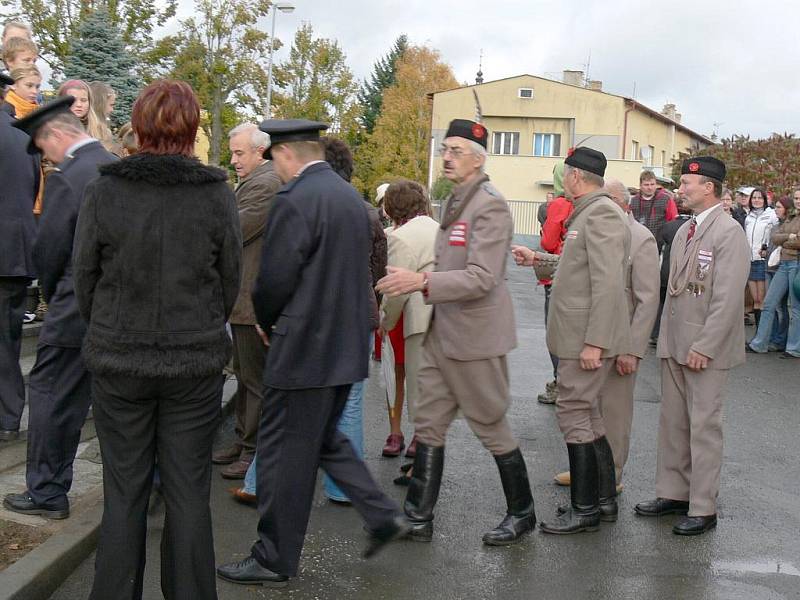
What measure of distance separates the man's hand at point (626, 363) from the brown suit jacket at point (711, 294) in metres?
0.21

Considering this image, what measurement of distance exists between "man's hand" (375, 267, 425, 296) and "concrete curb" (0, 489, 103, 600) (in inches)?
75.8

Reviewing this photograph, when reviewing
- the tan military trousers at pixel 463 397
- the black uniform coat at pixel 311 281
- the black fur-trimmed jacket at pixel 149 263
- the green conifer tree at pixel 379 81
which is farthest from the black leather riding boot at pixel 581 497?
the green conifer tree at pixel 379 81

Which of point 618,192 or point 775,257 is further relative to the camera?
point 775,257

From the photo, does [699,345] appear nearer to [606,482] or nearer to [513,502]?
[606,482]

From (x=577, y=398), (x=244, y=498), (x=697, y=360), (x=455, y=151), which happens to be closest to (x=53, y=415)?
(x=244, y=498)

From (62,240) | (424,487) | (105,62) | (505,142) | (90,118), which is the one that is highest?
(505,142)

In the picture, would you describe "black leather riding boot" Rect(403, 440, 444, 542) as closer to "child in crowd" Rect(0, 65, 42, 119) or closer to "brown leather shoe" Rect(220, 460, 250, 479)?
"brown leather shoe" Rect(220, 460, 250, 479)

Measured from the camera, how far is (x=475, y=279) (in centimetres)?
495

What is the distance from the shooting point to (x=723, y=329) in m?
5.56

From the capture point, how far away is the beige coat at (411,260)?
20.4 feet

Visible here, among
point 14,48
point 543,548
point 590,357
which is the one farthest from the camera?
point 14,48

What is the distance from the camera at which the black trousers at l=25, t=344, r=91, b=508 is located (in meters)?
4.96

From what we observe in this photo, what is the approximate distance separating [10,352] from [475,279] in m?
3.01

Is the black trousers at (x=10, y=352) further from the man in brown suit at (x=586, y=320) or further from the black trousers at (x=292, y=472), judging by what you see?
the man in brown suit at (x=586, y=320)
